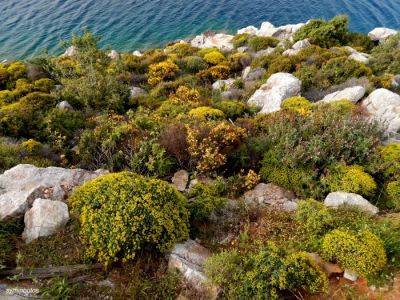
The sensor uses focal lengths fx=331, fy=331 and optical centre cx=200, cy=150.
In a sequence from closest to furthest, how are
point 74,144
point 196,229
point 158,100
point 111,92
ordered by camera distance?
point 196,229
point 74,144
point 111,92
point 158,100

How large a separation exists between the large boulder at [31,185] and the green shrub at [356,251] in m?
5.46

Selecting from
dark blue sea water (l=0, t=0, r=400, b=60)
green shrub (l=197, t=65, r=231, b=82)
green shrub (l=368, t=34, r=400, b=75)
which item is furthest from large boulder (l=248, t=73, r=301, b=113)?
dark blue sea water (l=0, t=0, r=400, b=60)

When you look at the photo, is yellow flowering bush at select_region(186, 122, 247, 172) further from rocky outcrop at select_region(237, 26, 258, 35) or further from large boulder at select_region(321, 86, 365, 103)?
rocky outcrop at select_region(237, 26, 258, 35)

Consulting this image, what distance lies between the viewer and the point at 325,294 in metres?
5.46

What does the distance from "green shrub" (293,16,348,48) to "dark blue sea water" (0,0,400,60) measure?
14.2m

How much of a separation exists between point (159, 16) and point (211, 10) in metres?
6.50

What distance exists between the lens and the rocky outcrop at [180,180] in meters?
8.52

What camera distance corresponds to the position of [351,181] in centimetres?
838

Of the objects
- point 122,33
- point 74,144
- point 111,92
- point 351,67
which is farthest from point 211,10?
point 74,144

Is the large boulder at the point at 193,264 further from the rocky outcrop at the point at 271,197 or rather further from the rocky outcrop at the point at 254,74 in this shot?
the rocky outcrop at the point at 254,74

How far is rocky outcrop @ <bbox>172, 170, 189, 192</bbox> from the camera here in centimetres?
852

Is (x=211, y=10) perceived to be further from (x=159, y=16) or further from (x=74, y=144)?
(x=74, y=144)

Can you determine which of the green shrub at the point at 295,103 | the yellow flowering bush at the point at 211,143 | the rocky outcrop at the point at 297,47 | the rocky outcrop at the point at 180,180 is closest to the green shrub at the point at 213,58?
the rocky outcrop at the point at 297,47

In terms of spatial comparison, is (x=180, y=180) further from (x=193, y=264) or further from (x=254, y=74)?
(x=254, y=74)
